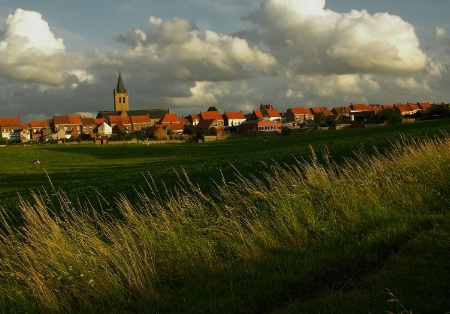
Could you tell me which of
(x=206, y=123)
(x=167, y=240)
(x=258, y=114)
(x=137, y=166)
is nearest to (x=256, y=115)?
(x=258, y=114)

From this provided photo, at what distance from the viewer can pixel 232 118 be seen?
548 feet

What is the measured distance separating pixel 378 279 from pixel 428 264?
34.5 inches

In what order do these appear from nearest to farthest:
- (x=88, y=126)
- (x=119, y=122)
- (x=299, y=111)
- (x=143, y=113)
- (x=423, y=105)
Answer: (x=119, y=122) → (x=88, y=126) → (x=423, y=105) → (x=299, y=111) → (x=143, y=113)

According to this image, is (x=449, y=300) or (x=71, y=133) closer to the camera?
(x=449, y=300)

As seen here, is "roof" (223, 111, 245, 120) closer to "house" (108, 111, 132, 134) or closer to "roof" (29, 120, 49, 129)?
"house" (108, 111, 132, 134)

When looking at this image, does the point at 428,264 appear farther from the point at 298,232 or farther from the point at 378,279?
the point at 298,232

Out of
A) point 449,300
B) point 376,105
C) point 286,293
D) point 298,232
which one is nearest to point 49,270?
point 286,293

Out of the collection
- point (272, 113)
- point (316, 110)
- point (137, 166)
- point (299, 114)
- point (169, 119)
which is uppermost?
point (316, 110)

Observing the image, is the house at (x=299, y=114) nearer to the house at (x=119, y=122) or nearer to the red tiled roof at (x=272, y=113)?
the red tiled roof at (x=272, y=113)

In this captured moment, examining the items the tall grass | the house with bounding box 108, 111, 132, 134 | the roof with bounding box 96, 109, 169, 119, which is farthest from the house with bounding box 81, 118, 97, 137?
the tall grass

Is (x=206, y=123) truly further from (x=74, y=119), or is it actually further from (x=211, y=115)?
(x=74, y=119)

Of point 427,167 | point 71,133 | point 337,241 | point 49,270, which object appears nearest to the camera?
point 49,270

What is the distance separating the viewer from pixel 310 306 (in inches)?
213

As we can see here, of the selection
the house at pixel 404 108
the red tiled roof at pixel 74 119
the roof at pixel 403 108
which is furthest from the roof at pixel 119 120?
the roof at pixel 403 108
